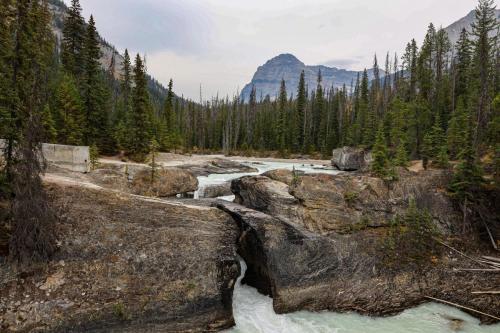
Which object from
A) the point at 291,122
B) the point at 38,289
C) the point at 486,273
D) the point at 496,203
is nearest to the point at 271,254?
the point at 38,289

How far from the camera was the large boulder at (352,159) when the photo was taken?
4741 centimetres

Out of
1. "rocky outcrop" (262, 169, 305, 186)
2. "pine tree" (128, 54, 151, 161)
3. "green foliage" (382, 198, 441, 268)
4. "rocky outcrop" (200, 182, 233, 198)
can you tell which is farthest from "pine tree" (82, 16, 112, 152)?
"green foliage" (382, 198, 441, 268)

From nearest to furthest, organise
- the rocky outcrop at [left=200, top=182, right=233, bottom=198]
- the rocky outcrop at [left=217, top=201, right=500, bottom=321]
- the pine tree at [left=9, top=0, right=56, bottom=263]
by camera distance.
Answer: the pine tree at [left=9, top=0, right=56, bottom=263], the rocky outcrop at [left=217, top=201, right=500, bottom=321], the rocky outcrop at [left=200, top=182, right=233, bottom=198]

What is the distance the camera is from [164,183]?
23.3 m

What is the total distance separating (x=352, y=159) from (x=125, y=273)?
43905 millimetres

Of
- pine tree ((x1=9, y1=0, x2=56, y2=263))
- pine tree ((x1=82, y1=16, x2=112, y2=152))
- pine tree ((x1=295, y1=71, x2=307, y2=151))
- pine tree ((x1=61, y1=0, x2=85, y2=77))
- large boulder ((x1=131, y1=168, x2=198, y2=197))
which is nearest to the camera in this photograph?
pine tree ((x1=9, y1=0, x2=56, y2=263))

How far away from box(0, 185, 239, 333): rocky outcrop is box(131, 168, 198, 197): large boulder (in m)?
9.86

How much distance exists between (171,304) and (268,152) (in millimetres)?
61968

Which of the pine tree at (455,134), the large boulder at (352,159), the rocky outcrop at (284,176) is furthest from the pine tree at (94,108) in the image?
the pine tree at (455,134)

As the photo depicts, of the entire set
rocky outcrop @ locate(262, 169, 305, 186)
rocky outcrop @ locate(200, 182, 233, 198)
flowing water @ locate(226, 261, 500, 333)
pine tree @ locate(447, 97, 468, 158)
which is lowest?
flowing water @ locate(226, 261, 500, 333)

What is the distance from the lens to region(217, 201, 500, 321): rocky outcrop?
12461 mm

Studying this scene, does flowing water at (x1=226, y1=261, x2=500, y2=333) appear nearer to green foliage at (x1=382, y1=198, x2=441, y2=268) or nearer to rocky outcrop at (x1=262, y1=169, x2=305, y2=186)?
green foliage at (x1=382, y1=198, x2=441, y2=268)

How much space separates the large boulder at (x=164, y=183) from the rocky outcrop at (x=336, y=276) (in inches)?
399

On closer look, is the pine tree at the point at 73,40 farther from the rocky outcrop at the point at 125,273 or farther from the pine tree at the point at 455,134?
the pine tree at the point at 455,134
